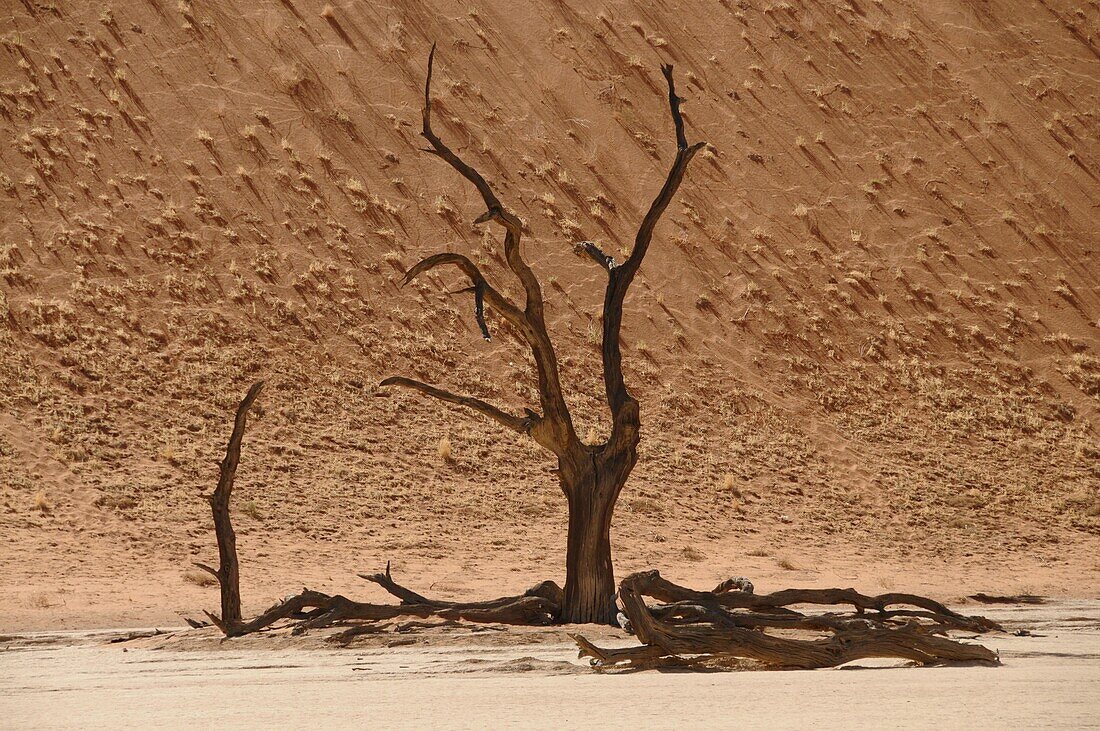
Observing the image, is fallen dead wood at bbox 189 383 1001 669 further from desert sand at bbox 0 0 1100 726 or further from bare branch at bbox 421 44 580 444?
desert sand at bbox 0 0 1100 726

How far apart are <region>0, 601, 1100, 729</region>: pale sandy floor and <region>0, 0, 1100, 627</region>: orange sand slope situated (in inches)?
282

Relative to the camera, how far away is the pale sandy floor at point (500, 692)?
784cm

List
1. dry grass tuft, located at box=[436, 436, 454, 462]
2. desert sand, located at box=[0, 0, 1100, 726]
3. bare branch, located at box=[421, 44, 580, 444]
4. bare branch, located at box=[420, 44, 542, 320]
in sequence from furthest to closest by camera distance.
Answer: dry grass tuft, located at box=[436, 436, 454, 462], desert sand, located at box=[0, 0, 1100, 726], bare branch, located at box=[421, 44, 580, 444], bare branch, located at box=[420, 44, 542, 320]

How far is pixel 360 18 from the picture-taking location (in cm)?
3656

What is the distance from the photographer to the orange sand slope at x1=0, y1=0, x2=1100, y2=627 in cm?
2442

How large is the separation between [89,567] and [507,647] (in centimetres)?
1081

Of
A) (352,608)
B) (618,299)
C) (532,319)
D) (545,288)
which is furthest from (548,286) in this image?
(352,608)

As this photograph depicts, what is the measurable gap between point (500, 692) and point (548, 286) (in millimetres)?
23263

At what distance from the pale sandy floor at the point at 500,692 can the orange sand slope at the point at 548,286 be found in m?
7.17

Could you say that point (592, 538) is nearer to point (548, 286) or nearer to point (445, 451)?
point (445, 451)

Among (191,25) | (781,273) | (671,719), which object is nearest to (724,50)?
(781,273)

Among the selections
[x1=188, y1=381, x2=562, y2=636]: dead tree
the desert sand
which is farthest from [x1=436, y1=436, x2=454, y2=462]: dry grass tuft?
[x1=188, y1=381, x2=562, y2=636]: dead tree

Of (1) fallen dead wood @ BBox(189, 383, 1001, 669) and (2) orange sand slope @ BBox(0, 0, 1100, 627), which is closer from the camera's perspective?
(1) fallen dead wood @ BBox(189, 383, 1001, 669)

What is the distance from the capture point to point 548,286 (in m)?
32.1
